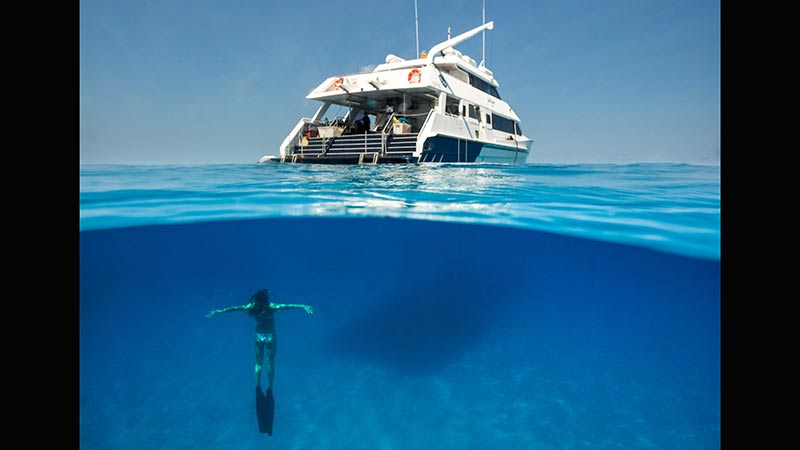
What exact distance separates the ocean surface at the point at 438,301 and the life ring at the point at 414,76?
335 inches

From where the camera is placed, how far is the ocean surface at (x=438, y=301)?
7109 mm

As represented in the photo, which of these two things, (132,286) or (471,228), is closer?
(471,228)

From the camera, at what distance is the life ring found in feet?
63.6

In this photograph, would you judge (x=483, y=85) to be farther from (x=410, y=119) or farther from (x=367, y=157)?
(x=367, y=157)

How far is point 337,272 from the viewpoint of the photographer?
17.1 m

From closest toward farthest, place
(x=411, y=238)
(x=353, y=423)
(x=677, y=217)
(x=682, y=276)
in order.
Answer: (x=353, y=423), (x=677, y=217), (x=682, y=276), (x=411, y=238)

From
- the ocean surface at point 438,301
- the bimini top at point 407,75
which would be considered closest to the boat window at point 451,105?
the bimini top at point 407,75

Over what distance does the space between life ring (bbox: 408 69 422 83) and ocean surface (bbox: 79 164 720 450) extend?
8517 millimetres

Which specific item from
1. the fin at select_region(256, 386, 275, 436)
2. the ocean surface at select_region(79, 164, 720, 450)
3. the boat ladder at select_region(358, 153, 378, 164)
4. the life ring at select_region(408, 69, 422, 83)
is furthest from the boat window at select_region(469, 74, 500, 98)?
the fin at select_region(256, 386, 275, 436)
